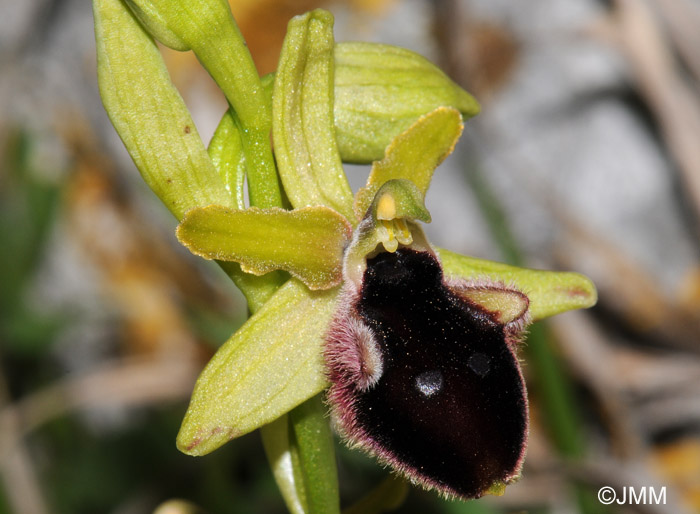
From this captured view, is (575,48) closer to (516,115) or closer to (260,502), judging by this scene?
(516,115)

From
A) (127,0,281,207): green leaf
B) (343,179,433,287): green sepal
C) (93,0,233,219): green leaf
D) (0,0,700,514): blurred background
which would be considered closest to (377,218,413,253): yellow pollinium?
(343,179,433,287): green sepal

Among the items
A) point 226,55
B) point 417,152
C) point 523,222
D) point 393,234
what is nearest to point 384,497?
point 393,234

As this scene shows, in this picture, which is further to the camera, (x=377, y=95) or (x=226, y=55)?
(x=377, y=95)

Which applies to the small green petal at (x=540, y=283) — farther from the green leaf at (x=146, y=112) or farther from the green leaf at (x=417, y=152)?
the green leaf at (x=146, y=112)

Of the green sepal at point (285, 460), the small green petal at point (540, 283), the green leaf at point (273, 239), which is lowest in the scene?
the green sepal at point (285, 460)

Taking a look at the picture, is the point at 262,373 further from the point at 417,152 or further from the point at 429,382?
the point at 417,152

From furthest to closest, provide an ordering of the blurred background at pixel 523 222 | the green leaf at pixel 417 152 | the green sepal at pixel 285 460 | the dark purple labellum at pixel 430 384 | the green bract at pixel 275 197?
the blurred background at pixel 523 222, the green sepal at pixel 285 460, the green leaf at pixel 417 152, the green bract at pixel 275 197, the dark purple labellum at pixel 430 384
